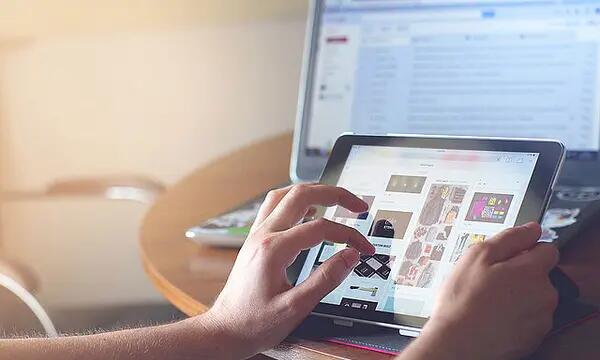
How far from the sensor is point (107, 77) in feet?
5.70

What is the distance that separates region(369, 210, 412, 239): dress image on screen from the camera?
2.82 ft

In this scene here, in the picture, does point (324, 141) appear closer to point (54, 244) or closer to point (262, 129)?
point (262, 129)

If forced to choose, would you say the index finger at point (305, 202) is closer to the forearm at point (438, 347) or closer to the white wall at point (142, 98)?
the forearm at point (438, 347)

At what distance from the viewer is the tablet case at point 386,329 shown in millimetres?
795

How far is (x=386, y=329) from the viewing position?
812 mm

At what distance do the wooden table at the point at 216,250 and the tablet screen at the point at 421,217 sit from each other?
6 cm

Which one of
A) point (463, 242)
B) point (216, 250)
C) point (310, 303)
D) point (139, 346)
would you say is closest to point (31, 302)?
point (216, 250)

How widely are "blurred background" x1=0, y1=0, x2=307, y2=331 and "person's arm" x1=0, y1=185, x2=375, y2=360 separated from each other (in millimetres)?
849

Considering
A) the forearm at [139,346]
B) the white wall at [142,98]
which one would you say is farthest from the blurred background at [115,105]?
the forearm at [139,346]

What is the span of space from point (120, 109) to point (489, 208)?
3.53ft

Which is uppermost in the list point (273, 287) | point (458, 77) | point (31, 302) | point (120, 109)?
point (458, 77)

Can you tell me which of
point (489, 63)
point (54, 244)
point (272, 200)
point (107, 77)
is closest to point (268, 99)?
point (107, 77)

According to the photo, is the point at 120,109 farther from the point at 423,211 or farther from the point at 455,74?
the point at 423,211

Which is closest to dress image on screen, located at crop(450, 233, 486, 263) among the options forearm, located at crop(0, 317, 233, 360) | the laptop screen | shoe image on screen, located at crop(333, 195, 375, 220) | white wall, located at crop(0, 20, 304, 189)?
shoe image on screen, located at crop(333, 195, 375, 220)
